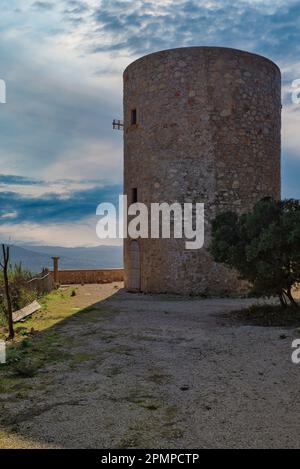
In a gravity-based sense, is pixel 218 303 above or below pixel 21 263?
below

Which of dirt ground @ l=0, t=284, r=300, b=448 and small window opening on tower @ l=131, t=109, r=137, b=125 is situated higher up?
small window opening on tower @ l=131, t=109, r=137, b=125

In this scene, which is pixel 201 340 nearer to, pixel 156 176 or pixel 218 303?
pixel 218 303

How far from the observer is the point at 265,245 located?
384 inches

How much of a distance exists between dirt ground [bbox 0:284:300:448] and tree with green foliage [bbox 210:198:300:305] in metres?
1.51

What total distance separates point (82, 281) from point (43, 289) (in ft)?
22.6

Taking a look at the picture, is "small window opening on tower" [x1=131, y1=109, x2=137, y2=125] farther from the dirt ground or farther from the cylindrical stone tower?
the dirt ground

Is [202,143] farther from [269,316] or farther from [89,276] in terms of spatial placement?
[89,276]

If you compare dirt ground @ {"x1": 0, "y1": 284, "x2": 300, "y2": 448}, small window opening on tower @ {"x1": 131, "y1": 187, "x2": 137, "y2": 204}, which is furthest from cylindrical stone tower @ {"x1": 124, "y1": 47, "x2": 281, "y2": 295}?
dirt ground @ {"x1": 0, "y1": 284, "x2": 300, "y2": 448}

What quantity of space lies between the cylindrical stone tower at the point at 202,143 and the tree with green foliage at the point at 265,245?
16.2ft

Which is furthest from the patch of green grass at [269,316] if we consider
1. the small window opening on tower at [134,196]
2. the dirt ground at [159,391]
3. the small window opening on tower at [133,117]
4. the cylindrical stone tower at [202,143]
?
the small window opening on tower at [133,117]

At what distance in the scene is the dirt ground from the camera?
4191 mm

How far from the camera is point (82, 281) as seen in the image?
954 inches

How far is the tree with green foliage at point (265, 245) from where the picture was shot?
9773 millimetres
